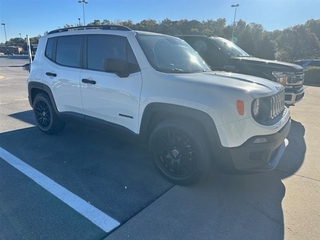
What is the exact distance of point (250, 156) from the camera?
2637 millimetres

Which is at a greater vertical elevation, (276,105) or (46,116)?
(276,105)

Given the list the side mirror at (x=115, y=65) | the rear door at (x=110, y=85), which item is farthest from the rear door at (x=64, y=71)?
the side mirror at (x=115, y=65)

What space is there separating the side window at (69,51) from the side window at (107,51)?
0.29 meters

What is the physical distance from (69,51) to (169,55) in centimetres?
186

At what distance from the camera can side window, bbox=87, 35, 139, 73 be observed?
10.8 ft

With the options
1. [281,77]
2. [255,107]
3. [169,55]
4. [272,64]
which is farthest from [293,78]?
→ [255,107]

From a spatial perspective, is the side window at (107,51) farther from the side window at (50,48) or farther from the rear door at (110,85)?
the side window at (50,48)

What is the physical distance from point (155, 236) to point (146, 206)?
0.45m

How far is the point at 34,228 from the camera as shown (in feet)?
7.45

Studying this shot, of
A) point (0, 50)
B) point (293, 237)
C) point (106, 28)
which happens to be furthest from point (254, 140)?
point (0, 50)

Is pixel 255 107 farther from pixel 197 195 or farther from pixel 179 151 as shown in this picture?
pixel 197 195

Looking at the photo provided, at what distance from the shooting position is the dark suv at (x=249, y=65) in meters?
5.78

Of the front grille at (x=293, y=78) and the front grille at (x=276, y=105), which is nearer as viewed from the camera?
the front grille at (x=276, y=105)

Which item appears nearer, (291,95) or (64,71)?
(64,71)
